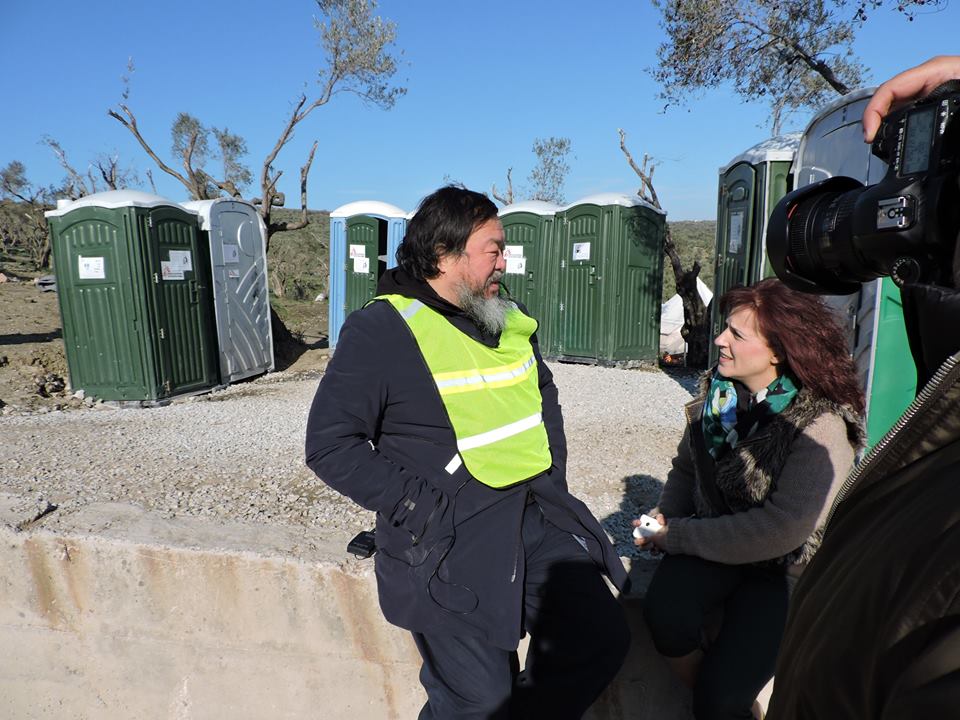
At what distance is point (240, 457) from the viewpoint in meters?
4.63

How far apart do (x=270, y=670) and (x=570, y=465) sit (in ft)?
7.46

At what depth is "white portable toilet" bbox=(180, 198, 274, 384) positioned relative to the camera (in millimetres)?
7836

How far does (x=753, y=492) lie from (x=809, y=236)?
40.4 inches

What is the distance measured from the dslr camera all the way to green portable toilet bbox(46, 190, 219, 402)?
684cm

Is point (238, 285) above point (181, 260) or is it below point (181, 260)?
below

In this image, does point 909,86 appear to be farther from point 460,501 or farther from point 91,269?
point 91,269

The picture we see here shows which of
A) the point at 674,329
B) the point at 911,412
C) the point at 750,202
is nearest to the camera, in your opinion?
the point at 911,412

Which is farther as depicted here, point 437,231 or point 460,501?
point 437,231

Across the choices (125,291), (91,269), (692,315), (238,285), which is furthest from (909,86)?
(692,315)

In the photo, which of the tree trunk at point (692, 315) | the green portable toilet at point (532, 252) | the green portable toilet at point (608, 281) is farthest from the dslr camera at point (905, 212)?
the tree trunk at point (692, 315)

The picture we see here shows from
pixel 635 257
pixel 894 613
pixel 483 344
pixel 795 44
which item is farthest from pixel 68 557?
pixel 795 44

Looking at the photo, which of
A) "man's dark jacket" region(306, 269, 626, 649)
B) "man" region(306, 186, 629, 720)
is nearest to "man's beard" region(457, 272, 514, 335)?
"man" region(306, 186, 629, 720)

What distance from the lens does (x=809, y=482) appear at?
1.88 metres

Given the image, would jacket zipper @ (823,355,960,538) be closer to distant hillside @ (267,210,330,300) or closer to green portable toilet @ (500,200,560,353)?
green portable toilet @ (500,200,560,353)
